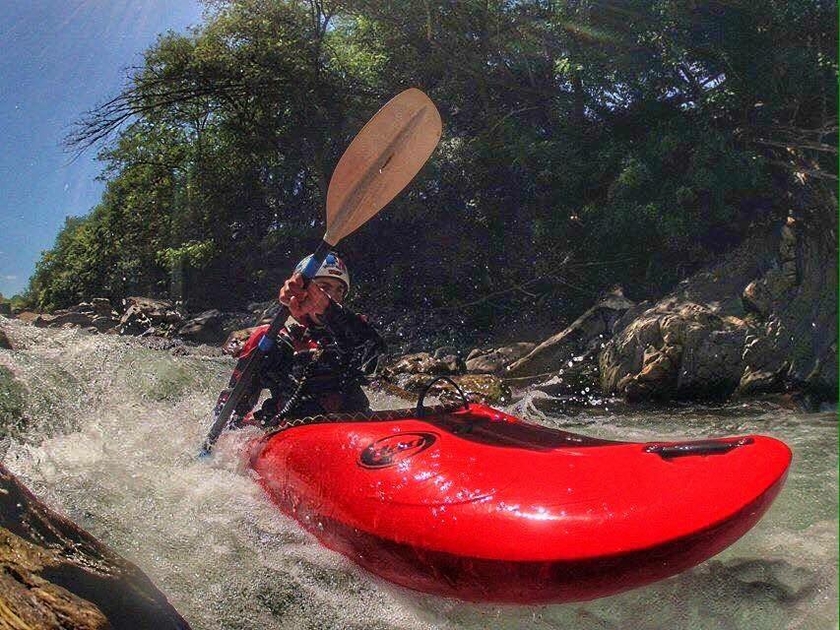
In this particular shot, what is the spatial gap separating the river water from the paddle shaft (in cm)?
6

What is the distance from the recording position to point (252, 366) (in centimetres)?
289

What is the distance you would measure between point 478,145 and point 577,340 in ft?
11.0

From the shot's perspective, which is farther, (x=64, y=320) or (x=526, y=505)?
(x=64, y=320)

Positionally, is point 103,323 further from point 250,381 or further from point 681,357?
point 681,357

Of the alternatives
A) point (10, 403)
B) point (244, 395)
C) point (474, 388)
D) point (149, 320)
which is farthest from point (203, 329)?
point (244, 395)

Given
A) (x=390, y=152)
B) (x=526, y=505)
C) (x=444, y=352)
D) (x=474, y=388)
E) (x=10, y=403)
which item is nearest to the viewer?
(x=526, y=505)

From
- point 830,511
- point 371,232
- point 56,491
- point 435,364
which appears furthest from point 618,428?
point 371,232

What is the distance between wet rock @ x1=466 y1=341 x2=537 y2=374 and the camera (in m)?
6.38

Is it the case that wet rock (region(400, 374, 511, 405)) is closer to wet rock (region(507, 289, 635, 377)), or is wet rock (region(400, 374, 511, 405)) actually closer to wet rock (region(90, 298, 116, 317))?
wet rock (region(507, 289, 635, 377))

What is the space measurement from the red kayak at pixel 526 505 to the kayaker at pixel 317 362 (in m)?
0.60

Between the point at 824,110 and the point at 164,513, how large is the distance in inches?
244

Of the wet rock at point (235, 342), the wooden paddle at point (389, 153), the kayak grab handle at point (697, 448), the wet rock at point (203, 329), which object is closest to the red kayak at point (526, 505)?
the kayak grab handle at point (697, 448)

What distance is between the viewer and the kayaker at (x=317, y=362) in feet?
9.48

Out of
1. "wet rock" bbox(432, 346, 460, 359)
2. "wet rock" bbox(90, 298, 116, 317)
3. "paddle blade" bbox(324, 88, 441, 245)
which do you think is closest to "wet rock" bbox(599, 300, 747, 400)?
"wet rock" bbox(432, 346, 460, 359)
